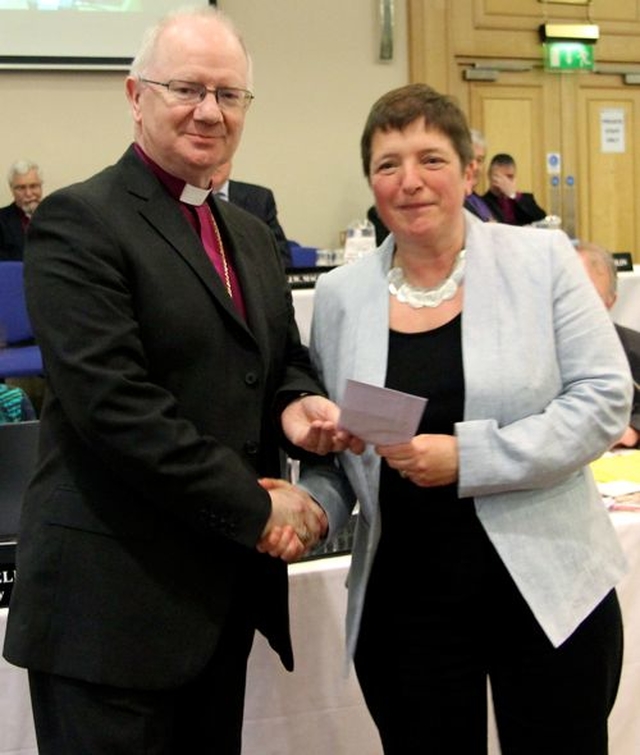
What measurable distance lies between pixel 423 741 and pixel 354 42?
645 centimetres

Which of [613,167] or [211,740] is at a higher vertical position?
[613,167]

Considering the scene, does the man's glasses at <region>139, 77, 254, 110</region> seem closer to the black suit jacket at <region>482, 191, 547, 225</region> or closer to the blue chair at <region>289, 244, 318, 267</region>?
the blue chair at <region>289, 244, 318, 267</region>

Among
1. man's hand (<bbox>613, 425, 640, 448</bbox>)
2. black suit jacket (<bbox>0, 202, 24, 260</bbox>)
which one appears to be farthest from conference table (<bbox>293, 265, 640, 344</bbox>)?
black suit jacket (<bbox>0, 202, 24, 260</bbox>)

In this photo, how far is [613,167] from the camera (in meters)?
8.15

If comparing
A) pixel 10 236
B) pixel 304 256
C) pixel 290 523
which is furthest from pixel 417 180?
pixel 10 236

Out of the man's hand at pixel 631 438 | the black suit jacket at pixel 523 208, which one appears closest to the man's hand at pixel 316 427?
the man's hand at pixel 631 438

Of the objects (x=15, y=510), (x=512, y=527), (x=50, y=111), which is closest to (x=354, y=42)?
(x=50, y=111)

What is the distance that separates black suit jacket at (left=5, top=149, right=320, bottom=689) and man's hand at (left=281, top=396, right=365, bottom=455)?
8cm

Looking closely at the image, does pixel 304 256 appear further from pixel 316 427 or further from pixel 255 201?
pixel 316 427

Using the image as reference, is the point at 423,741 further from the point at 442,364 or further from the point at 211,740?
the point at 442,364

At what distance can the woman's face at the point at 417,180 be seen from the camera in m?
1.46

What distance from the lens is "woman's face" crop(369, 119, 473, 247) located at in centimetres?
146

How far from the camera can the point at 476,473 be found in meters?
1.39

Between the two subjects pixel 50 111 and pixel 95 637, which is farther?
pixel 50 111
